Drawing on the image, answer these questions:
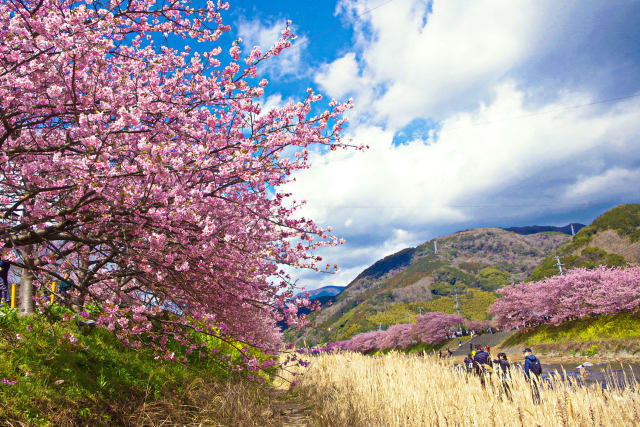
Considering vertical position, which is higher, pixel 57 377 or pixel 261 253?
pixel 261 253

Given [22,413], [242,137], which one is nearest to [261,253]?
[242,137]

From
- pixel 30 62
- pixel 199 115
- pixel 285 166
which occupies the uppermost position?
pixel 199 115

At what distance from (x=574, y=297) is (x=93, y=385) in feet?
123

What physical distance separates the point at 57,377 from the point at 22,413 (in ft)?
3.04

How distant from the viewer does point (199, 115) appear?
6.67 metres

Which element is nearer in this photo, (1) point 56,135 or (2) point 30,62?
(2) point 30,62

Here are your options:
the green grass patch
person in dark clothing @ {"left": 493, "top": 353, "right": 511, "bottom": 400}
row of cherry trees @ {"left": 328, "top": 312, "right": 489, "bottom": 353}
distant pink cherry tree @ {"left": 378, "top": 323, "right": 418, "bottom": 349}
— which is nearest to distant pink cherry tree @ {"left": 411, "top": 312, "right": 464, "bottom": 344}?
row of cherry trees @ {"left": 328, "top": 312, "right": 489, "bottom": 353}

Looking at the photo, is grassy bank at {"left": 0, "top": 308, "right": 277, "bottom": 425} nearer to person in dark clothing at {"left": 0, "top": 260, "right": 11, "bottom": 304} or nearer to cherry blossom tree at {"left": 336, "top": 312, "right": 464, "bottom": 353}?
person in dark clothing at {"left": 0, "top": 260, "right": 11, "bottom": 304}

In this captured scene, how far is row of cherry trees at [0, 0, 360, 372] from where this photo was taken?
4.07 metres

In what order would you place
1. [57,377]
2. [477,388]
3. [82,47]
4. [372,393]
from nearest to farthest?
[82,47] → [57,377] → [477,388] → [372,393]

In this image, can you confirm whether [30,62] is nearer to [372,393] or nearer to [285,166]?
[285,166]

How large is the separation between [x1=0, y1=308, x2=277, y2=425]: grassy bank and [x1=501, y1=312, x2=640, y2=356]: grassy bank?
89.2 feet

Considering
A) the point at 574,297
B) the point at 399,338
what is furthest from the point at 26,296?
the point at 399,338

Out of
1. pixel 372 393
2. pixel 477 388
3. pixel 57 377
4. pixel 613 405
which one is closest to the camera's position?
pixel 57 377
